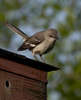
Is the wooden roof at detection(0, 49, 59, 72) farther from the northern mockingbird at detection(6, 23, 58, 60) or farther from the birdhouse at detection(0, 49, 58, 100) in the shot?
the northern mockingbird at detection(6, 23, 58, 60)

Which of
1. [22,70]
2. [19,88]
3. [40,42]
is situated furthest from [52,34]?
[19,88]

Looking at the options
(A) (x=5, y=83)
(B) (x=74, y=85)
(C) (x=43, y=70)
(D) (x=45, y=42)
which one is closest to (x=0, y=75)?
(A) (x=5, y=83)

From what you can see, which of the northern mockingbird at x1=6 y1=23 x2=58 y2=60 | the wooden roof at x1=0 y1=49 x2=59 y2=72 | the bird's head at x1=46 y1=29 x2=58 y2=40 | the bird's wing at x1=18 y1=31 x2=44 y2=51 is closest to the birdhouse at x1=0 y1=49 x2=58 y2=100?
the wooden roof at x1=0 y1=49 x2=59 y2=72

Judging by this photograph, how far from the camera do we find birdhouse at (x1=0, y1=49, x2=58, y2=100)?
5.39 meters

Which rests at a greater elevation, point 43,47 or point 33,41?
point 33,41

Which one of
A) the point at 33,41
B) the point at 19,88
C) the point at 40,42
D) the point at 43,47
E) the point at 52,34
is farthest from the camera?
the point at 52,34

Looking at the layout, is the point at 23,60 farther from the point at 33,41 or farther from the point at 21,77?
the point at 33,41

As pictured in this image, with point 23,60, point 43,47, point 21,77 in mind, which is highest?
point 43,47

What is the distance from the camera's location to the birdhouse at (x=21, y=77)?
5.39m

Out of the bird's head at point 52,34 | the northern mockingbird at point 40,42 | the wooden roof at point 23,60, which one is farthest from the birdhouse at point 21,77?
the bird's head at point 52,34

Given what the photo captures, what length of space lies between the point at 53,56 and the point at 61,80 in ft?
2.26

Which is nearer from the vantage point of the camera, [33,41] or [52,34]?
[33,41]

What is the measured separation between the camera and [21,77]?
559 cm

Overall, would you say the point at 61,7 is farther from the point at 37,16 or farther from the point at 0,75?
the point at 0,75
